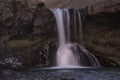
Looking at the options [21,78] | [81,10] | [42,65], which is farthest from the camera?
[81,10]

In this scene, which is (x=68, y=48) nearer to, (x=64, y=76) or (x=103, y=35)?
(x=103, y=35)

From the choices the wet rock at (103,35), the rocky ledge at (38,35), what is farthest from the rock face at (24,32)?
the wet rock at (103,35)

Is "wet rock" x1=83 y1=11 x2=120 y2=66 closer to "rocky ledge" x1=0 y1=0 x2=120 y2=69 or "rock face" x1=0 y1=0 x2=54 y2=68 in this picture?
"rocky ledge" x1=0 y1=0 x2=120 y2=69

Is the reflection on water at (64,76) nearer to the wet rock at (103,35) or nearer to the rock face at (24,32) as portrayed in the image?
the rock face at (24,32)

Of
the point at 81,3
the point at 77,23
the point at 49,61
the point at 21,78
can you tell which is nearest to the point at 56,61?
the point at 49,61

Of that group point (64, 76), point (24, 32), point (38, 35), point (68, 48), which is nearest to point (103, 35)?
point (68, 48)

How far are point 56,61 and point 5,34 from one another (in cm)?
553

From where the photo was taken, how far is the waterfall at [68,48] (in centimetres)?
3706

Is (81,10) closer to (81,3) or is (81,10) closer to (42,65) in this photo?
(81,3)

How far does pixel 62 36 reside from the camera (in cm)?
3822

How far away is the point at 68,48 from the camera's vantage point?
38.1 meters

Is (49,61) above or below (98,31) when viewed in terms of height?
below

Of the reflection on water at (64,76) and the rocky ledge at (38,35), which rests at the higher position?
Result: the rocky ledge at (38,35)

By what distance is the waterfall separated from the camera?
1459 inches
